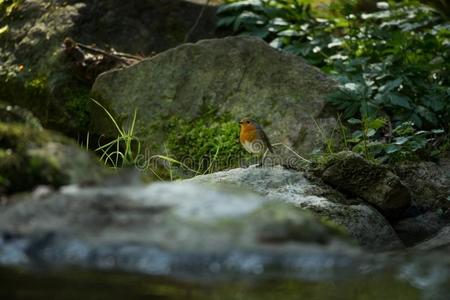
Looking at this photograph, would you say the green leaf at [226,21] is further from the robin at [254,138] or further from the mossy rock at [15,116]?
the mossy rock at [15,116]

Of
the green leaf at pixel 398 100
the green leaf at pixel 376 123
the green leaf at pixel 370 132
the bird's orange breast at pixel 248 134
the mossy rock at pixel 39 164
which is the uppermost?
the mossy rock at pixel 39 164

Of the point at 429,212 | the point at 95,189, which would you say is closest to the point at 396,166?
the point at 429,212

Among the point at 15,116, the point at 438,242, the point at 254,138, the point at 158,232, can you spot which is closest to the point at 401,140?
the point at 254,138

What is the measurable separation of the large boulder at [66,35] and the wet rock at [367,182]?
9.24 ft

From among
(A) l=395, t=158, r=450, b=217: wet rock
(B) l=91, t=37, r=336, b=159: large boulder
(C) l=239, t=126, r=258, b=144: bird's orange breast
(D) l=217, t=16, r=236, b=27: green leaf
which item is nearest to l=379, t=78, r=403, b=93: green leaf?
(B) l=91, t=37, r=336, b=159: large boulder

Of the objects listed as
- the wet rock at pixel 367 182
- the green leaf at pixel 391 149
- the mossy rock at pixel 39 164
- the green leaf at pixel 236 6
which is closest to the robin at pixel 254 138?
the wet rock at pixel 367 182

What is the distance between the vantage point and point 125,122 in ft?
22.8

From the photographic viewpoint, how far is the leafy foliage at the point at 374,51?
6.71 m

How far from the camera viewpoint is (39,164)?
2596mm

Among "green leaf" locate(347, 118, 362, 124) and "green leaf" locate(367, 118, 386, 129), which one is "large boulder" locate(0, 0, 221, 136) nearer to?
"green leaf" locate(347, 118, 362, 124)

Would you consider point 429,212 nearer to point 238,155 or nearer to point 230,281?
point 238,155

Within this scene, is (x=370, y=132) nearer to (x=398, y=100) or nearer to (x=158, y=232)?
(x=398, y=100)

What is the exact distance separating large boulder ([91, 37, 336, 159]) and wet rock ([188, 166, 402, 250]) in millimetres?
1301

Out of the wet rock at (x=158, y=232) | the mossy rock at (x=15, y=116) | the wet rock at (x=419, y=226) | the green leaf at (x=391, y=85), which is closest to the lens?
the wet rock at (x=158, y=232)
